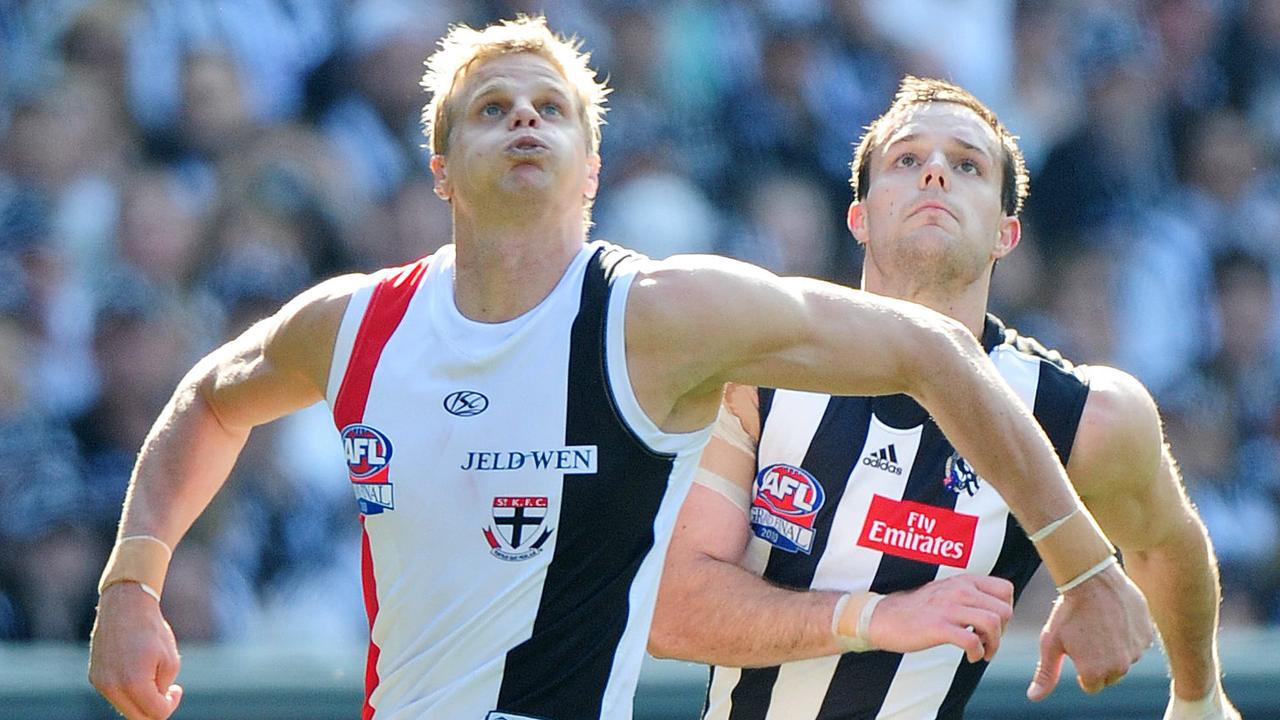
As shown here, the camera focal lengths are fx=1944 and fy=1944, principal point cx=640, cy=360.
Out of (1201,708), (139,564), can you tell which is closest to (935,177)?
(1201,708)

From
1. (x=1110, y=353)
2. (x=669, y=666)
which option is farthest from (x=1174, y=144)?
(x=669, y=666)

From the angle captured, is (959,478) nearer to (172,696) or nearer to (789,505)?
(789,505)

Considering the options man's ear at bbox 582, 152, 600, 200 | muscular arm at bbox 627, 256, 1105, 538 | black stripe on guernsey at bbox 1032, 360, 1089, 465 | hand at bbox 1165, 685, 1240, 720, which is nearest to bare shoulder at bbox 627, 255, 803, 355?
muscular arm at bbox 627, 256, 1105, 538

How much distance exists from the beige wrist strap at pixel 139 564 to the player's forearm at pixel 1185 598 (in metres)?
2.39

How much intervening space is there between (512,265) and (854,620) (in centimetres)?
110

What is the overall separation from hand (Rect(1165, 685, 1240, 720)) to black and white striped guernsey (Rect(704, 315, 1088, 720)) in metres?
0.67

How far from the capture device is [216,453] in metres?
4.39

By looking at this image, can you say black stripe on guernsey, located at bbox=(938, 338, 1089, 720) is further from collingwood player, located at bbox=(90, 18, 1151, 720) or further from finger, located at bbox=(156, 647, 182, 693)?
finger, located at bbox=(156, 647, 182, 693)

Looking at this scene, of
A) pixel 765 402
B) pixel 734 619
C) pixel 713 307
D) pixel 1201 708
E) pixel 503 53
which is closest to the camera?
pixel 713 307

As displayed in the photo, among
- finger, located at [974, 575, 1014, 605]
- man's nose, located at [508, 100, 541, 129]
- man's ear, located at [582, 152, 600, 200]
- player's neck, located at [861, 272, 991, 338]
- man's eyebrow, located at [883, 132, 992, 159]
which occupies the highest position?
man's eyebrow, located at [883, 132, 992, 159]

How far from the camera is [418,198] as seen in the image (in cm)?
806

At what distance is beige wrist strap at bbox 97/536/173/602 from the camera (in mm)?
4160

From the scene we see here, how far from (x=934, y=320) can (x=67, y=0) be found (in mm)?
5248

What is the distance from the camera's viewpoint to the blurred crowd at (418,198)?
7.38m
